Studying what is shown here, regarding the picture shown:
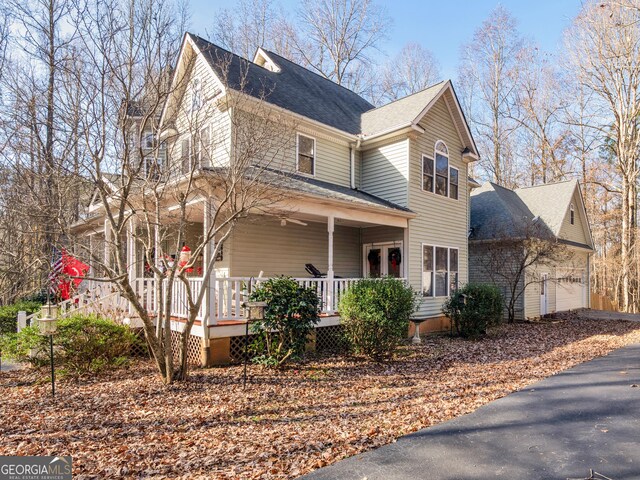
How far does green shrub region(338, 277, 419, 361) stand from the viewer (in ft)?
26.0

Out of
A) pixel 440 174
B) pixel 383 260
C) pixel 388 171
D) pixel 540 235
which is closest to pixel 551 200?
pixel 540 235

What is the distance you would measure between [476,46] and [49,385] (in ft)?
102

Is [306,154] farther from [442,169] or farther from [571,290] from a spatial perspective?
[571,290]

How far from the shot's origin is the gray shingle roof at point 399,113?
1245 cm

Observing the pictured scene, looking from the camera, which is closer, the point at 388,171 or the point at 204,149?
the point at 204,149

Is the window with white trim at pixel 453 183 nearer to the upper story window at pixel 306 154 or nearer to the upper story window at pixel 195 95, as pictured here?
the upper story window at pixel 306 154

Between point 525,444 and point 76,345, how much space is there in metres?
6.86

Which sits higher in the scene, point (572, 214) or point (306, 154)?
point (306, 154)

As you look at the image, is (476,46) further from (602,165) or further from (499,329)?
(499,329)

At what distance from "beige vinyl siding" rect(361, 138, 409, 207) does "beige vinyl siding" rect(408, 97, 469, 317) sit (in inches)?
9.4

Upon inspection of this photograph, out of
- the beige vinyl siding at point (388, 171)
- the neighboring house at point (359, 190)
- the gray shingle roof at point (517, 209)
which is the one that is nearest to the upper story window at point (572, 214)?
the gray shingle roof at point (517, 209)

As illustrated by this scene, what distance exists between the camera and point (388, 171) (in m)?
12.6

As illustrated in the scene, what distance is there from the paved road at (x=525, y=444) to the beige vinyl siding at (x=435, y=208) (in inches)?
266

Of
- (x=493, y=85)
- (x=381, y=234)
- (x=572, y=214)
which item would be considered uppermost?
(x=493, y=85)
